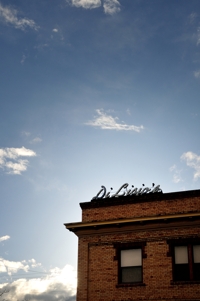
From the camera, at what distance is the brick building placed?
21.1 m

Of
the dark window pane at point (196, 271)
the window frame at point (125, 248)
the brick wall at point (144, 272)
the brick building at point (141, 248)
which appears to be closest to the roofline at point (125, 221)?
the brick building at point (141, 248)

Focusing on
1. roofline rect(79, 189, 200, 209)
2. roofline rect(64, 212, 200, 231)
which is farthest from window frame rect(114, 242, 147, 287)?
roofline rect(79, 189, 200, 209)

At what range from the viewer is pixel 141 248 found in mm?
22547

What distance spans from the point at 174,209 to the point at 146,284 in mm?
4689

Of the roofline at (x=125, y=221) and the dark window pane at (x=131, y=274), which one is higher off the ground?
the roofline at (x=125, y=221)

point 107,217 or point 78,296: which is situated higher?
point 107,217

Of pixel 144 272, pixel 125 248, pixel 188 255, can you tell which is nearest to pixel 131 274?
pixel 144 272

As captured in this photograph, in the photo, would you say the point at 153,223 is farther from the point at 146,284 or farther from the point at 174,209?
the point at 146,284

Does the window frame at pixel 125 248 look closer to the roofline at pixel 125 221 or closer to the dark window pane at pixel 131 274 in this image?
the dark window pane at pixel 131 274

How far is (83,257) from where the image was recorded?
23500mm

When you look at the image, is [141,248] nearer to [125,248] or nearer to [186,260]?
[125,248]

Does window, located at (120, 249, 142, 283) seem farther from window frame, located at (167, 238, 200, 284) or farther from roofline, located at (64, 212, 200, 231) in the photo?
window frame, located at (167, 238, 200, 284)

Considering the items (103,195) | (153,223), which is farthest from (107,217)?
(153,223)

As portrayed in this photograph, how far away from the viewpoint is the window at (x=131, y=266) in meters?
22.1
